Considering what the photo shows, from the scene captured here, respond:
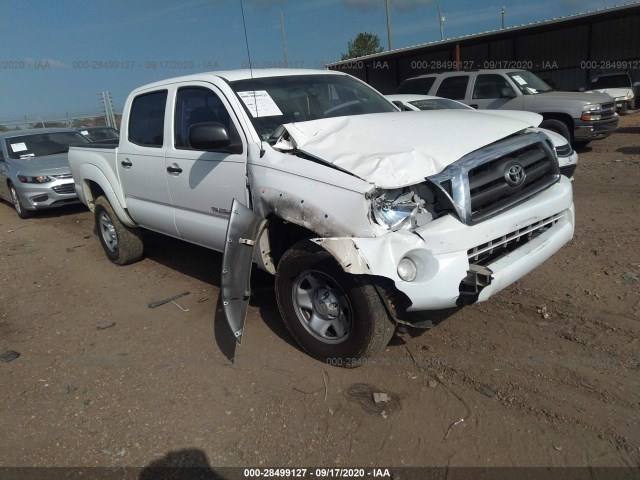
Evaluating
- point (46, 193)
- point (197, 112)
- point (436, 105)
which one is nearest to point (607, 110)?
point (436, 105)

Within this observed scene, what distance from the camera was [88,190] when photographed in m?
6.05

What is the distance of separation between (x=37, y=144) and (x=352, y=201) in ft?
32.1

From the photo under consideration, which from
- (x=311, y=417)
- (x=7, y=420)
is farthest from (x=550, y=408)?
(x=7, y=420)

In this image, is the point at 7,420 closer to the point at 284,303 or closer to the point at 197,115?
the point at 284,303

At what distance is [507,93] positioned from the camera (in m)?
10.6

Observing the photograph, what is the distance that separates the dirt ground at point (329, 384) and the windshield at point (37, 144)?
20.5ft

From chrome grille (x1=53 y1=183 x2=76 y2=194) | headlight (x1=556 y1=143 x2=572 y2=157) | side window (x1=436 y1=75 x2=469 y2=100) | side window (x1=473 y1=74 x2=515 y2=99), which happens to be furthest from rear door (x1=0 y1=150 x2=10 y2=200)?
side window (x1=473 y1=74 x2=515 y2=99)

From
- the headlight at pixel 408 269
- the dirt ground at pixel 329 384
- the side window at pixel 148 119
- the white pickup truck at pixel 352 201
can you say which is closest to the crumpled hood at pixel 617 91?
the dirt ground at pixel 329 384

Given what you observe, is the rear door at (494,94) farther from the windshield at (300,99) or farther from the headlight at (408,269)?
the headlight at (408,269)

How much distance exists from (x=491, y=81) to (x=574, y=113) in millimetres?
1927

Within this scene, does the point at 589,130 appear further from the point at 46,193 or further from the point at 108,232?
the point at 46,193

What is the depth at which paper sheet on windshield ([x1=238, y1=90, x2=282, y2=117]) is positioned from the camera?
12.3 ft

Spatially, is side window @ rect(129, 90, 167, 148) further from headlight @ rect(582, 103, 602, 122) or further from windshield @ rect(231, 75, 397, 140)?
headlight @ rect(582, 103, 602, 122)

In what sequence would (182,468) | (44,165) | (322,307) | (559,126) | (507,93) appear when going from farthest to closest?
(507,93) < (559,126) < (44,165) < (322,307) < (182,468)
